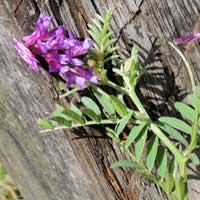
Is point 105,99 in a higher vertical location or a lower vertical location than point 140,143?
higher

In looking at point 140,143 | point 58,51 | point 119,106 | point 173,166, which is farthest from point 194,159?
point 58,51

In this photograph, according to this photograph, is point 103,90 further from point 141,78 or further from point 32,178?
point 32,178

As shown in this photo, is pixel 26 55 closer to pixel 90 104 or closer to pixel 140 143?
pixel 90 104

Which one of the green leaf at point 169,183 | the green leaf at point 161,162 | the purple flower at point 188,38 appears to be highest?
Answer: the purple flower at point 188,38

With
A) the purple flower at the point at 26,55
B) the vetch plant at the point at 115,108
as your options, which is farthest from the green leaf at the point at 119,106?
the purple flower at the point at 26,55

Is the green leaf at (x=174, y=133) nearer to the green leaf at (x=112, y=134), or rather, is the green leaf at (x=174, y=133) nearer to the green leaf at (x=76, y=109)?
the green leaf at (x=112, y=134)

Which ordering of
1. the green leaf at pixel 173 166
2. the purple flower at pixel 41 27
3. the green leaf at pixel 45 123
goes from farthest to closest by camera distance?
1. the green leaf at pixel 173 166
2. the green leaf at pixel 45 123
3. the purple flower at pixel 41 27
